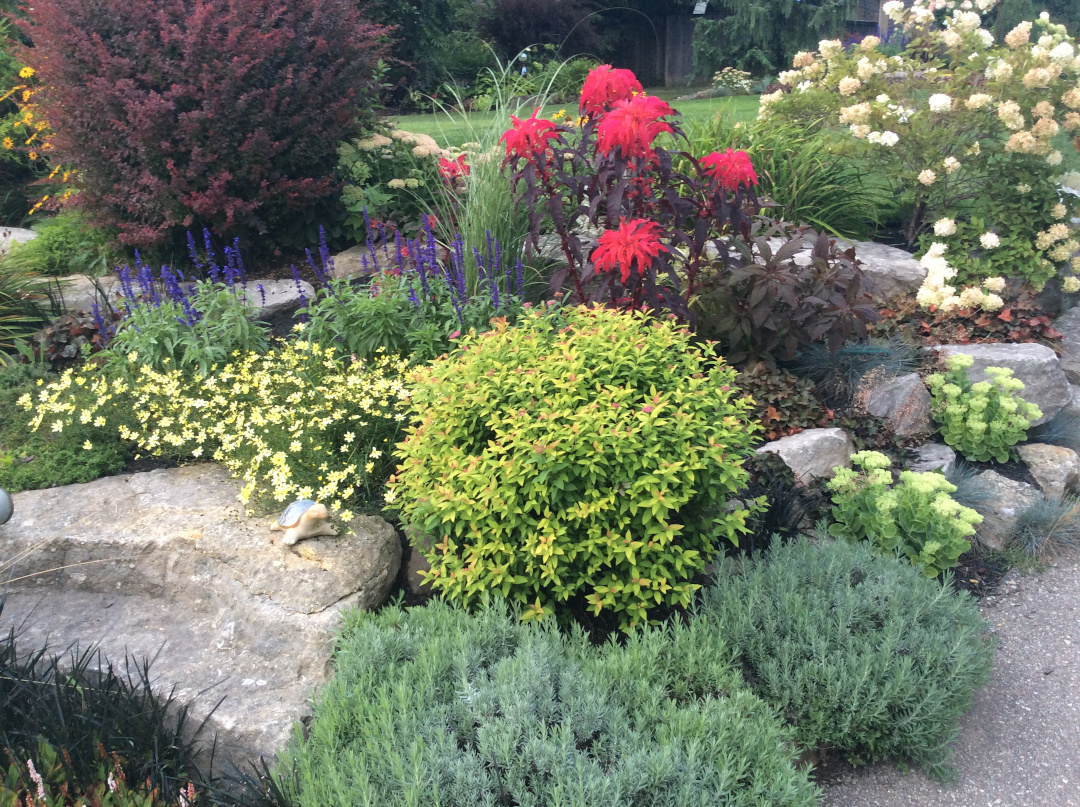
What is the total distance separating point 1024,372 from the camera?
4645 mm

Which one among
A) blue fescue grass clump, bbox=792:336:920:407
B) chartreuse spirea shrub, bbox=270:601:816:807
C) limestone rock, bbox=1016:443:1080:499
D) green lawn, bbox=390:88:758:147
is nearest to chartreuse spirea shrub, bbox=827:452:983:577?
blue fescue grass clump, bbox=792:336:920:407

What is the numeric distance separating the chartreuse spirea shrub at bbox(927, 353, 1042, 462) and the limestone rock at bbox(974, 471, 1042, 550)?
0.21m

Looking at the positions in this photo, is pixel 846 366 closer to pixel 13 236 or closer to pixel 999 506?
pixel 999 506

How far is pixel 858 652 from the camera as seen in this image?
267 cm

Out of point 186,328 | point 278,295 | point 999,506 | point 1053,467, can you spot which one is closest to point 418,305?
point 186,328

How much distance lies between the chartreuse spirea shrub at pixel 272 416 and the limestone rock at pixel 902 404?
8.41 ft

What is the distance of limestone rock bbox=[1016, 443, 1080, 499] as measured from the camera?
4.27 meters

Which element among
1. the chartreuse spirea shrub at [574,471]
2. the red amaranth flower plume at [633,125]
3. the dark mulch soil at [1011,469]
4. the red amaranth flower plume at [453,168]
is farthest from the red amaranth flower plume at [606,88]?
the dark mulch soil at [1011,469]

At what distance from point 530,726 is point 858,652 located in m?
1.20

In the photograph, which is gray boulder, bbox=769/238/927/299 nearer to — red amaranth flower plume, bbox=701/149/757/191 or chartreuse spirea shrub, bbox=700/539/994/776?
red amaranth flower plume, bbox=701/149/757/191

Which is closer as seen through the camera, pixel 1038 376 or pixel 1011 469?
pixel 1011 469

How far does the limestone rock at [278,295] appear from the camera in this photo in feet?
17.8

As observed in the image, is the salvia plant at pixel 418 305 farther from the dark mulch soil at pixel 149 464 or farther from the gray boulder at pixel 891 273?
the gray boulder at pixel 891 273

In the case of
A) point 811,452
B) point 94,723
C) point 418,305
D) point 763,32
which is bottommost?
point 811,452
